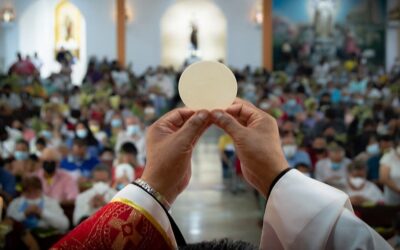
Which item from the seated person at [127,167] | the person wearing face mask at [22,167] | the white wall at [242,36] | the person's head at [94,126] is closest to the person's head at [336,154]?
the seated person at [127,167]

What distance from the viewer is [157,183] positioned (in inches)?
49.1

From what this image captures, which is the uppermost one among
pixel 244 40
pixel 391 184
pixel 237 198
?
pixel 244 40

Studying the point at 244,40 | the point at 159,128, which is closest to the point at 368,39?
the point at 244,40

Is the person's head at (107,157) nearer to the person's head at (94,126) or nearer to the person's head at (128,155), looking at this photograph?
the person's head at (128,155)

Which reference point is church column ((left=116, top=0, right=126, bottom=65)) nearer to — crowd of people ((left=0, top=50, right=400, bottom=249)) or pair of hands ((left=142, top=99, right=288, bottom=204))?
crowd of people ((left=0, top=50, right=400, bottom=249))

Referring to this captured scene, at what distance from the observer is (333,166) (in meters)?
8.73

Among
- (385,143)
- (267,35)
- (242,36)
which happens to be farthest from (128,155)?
(267,35)

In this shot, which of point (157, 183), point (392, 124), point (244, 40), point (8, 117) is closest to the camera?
point (157, 183)

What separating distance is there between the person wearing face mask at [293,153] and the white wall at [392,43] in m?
17.3

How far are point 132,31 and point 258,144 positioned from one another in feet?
74.5

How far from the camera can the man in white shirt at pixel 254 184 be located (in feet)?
3.64

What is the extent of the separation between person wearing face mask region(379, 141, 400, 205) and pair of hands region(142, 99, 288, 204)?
682cm

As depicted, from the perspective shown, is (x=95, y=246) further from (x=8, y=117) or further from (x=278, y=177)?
(x=8, y=117)

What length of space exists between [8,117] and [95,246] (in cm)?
1222
